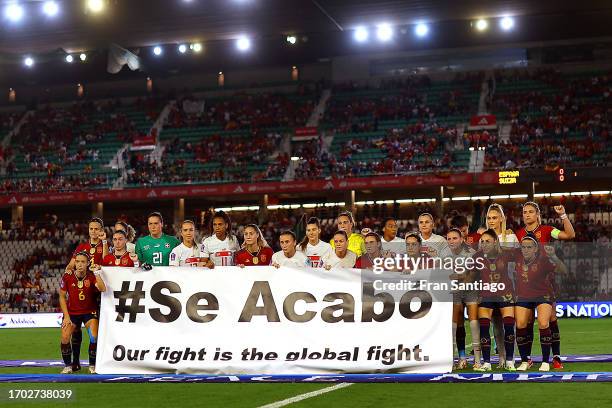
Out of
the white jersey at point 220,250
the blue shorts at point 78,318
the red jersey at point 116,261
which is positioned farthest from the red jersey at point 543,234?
the blue shorts at point 78,318

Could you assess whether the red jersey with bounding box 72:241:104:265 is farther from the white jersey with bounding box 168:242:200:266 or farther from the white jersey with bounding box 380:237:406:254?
the white jersey with bounding box 380:237:406:254

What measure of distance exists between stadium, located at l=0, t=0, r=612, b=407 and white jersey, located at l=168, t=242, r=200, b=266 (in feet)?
0.12

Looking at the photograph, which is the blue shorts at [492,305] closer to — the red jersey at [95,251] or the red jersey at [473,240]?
the red jersey at [473,240]

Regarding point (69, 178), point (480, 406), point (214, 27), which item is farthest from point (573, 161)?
point (480, 406)

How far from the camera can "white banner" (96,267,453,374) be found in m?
10.5

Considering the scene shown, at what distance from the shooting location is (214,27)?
41594 mm

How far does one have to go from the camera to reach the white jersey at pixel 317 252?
11445 mm

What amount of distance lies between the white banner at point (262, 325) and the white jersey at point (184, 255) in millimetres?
516

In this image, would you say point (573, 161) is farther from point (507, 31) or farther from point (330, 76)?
point (330, 76)

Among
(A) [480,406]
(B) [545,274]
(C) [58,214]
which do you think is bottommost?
(A) [480,406]

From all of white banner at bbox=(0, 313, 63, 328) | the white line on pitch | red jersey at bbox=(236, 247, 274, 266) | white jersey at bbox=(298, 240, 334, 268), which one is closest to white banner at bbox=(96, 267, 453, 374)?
red jersey at bbox=(236, 247, 274, 266)

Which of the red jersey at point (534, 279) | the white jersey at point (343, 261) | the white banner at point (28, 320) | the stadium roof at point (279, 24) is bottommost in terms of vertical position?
the white banner at point (28, 320)

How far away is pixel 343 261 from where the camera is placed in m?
11.2

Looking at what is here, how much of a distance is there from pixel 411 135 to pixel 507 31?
7.62m
